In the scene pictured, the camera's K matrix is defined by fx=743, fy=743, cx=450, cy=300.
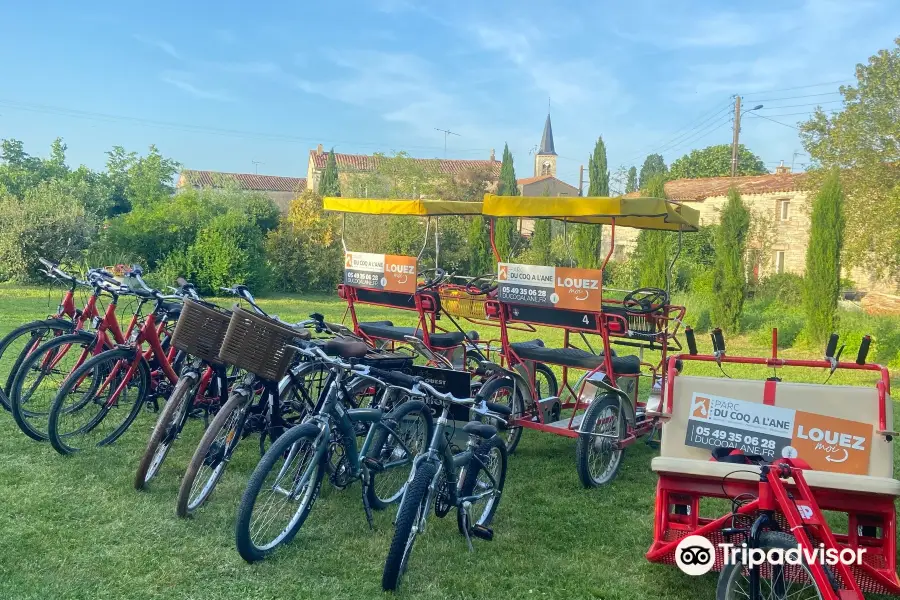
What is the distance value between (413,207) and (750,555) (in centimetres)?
482

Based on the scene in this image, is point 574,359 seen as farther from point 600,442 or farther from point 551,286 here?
point 600,442

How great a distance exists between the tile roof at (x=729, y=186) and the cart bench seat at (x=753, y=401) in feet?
60.0

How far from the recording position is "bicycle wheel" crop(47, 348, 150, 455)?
15.0 feet

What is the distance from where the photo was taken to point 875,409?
3.66m

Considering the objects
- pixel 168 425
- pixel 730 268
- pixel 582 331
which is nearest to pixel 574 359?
pixel 582 331

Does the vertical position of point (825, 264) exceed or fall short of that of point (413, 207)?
it falls short

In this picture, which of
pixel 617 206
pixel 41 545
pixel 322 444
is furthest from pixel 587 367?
pixel 41 545

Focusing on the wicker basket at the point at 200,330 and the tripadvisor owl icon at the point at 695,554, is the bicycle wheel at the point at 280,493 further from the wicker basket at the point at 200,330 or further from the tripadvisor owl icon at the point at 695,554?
the tripadvisor owl icon at the point at 695,554

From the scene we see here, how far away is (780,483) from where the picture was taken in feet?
8.91

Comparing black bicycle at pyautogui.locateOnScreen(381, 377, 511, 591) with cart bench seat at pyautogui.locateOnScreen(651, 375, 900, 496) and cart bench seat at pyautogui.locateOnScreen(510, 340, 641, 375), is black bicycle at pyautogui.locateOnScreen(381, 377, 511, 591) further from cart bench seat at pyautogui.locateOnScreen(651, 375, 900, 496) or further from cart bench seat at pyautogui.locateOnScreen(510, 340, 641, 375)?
cart bench seat at pyautogui.locateOnScreen(510, 340, 641, 375)

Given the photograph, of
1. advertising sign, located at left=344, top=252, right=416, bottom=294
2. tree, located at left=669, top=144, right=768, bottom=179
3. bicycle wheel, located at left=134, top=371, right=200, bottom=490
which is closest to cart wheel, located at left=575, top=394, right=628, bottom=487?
advertising sign, located at left=344, top=252, right=416, bottom=294

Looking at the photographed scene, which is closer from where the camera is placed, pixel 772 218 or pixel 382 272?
pixel 382 272

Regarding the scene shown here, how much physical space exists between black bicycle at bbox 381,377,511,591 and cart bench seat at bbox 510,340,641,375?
167cm

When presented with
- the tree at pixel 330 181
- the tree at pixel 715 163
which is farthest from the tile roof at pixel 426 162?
the tree at pixel 715 163
